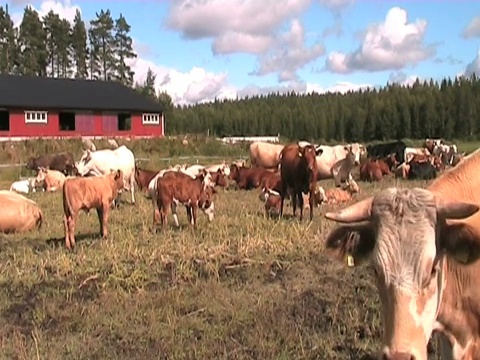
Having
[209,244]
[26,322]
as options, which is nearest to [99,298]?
[26,322]

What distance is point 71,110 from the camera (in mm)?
43406

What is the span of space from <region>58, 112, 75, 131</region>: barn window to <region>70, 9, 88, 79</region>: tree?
37.7m

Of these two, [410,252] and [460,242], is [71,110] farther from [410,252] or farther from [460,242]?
[410,252]

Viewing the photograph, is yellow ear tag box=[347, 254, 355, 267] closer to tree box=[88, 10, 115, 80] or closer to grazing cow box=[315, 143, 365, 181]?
grazing cow box=[315, 143, 365, 181]

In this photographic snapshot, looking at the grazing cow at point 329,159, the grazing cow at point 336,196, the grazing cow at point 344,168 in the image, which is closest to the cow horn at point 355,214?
the grazing cow at point 336,196

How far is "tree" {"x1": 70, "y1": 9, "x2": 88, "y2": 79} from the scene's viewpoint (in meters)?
82.6

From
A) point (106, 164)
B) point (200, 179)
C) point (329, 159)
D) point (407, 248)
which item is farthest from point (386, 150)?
point (407, 248)

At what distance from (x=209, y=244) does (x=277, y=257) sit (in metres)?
1.46

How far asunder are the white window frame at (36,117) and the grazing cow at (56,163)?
14.5m

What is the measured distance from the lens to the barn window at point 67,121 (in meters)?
45.4

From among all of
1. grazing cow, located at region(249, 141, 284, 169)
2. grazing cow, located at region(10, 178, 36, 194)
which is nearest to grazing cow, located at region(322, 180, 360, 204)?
grazing cow, located at region(10, 178, 36, 194)

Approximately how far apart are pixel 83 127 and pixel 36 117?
3270mm

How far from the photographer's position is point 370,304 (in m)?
7.23

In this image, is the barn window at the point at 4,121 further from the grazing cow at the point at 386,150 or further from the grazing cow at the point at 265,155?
the grazing cow at the point at 386,150
